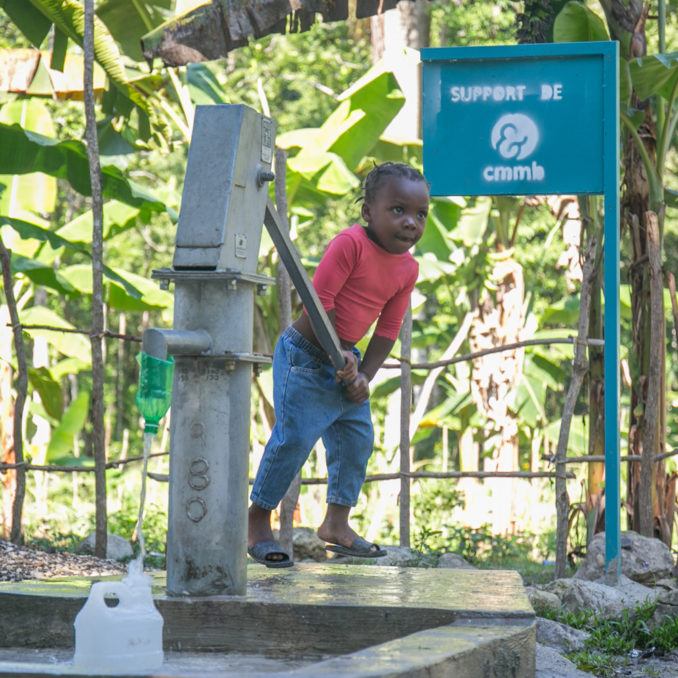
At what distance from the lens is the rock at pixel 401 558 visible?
5.70 m

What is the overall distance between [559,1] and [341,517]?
4.50 m

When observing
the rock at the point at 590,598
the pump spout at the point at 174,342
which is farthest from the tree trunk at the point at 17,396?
the pump spout at the point at 174,342

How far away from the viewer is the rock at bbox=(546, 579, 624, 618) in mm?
4680

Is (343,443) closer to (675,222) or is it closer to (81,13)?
(81,13)

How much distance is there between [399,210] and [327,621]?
1488mm

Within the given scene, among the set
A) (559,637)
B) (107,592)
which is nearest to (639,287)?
(559,637)

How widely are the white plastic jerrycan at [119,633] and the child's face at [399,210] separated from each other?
5.65 ft

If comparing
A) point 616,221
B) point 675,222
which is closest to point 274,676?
point 616,221

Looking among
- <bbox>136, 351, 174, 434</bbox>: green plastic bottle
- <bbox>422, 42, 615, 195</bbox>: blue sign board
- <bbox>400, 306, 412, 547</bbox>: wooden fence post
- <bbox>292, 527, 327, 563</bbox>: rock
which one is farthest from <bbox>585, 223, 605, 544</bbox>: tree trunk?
<bbox>136, 351, 174, 434</bbox>: green plastic bottle

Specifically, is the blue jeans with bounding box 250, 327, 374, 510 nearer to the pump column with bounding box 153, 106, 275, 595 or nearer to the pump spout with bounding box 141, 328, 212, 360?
the pump column with bounding box 153, 106, 275, 595

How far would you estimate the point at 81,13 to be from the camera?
25.4ft

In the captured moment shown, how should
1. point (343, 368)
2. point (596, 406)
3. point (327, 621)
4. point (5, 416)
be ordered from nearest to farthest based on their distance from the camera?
point (327, 621) < point (343, 368) < point (596, 406) < point (5, 416)

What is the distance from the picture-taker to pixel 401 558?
226 inches

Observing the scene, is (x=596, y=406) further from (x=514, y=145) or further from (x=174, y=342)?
(x=174, y=342)
